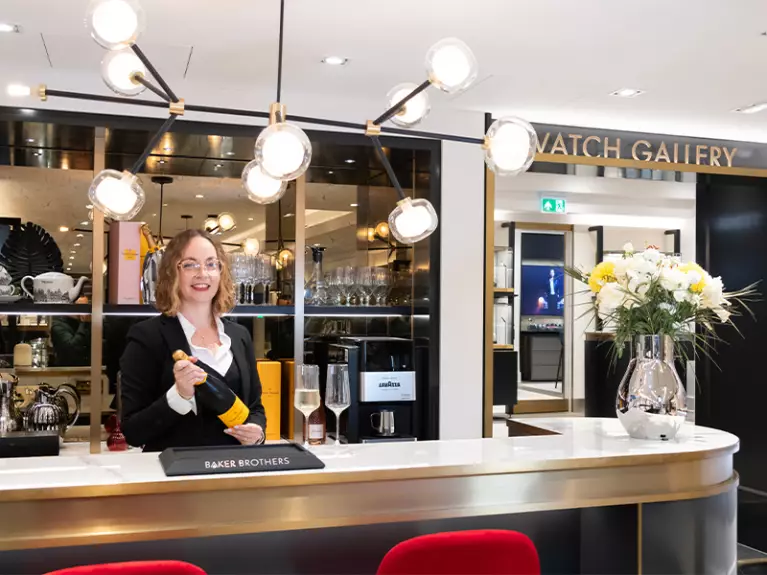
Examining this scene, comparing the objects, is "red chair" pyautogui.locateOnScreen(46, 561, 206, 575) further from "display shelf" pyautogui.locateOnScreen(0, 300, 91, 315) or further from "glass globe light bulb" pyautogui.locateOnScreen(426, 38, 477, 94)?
"display shelf" pyautogui.locateOnScreen(0, 300, 91, 315)

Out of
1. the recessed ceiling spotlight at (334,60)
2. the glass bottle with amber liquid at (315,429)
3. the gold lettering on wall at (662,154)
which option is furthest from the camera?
the gold lettering on wall at (662,154)

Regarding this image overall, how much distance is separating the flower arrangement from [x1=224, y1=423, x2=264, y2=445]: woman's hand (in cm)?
124

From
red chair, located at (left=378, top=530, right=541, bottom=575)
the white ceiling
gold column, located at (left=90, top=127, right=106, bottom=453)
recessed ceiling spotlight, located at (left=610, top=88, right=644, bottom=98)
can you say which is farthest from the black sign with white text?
recessed ceiling spotlight, located at (left=610, top=88, right=644, bottom=98)

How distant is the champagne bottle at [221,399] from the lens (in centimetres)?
215

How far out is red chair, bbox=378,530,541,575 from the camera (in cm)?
165

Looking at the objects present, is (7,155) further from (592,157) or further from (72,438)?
(592,157)

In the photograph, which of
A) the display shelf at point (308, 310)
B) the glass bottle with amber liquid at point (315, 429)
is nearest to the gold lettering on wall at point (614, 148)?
the display shelf at point (308, 310)

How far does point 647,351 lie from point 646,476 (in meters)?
0.53

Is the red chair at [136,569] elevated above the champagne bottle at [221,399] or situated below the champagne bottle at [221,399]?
below

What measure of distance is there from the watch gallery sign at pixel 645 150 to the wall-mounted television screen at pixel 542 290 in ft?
20.9

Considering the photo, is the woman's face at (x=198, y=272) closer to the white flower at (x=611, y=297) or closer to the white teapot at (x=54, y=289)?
the white flower at (x=611, y=297)

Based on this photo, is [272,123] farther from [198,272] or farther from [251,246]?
[251,246]

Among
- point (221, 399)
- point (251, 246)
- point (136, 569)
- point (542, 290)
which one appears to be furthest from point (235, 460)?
point (542, 290)

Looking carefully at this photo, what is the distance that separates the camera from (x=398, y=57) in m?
3.55
